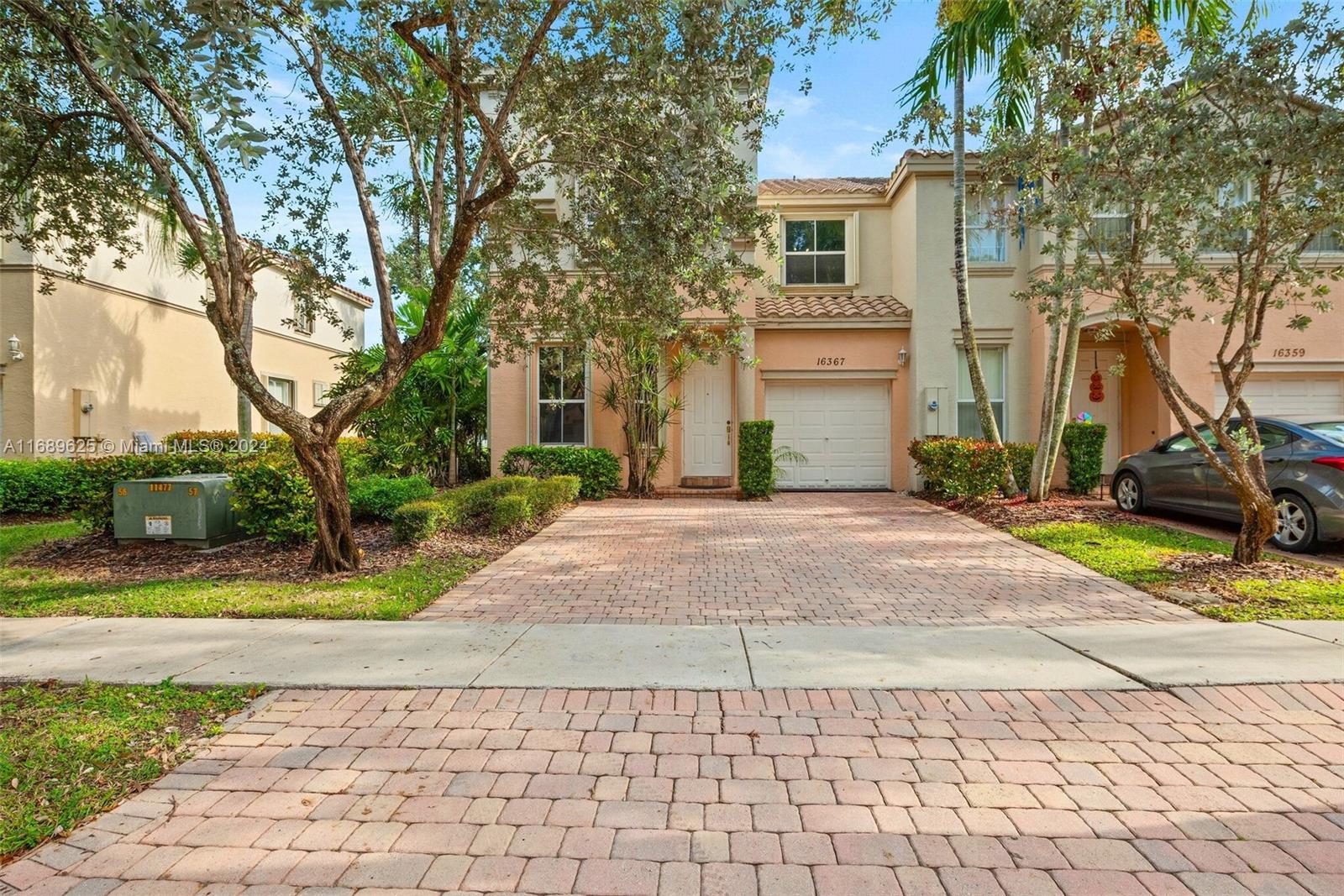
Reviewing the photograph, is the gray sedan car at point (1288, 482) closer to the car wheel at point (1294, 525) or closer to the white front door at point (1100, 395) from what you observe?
the car wheel at point (1294, 525)

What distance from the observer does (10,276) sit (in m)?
12.8

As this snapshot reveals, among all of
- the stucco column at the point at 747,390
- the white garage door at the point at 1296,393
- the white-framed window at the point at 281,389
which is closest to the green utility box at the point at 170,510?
the stucco column at the point at 747,390

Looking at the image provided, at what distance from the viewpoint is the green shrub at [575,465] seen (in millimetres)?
13516

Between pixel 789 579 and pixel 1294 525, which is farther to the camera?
pixel 1294 525

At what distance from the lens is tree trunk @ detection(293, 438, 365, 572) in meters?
7.00

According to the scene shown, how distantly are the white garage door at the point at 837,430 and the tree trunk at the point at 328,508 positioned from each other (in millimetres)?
9593

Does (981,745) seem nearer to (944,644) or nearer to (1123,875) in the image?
(1123,875)

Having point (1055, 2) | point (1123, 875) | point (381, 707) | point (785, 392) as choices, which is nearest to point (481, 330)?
point (785, 392)

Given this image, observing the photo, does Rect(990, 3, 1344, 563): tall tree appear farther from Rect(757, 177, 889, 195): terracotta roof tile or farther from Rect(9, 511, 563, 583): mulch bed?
Rect(757, 177, 889, 195): terracotta roof tile

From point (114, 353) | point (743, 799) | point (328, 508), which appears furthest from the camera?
point (114, 353)

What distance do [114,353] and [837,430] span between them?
1457 centimetres

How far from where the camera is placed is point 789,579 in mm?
7055

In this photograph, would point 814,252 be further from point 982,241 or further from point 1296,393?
point 1296,393

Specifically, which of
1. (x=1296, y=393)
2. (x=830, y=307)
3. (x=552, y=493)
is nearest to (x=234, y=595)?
(x=552, y=493)
